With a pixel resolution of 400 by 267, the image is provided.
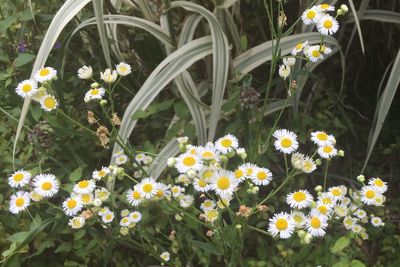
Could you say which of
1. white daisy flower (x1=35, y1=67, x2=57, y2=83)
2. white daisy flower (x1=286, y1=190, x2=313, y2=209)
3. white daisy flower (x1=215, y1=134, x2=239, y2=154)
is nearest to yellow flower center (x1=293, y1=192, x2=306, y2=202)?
white daisy flower (x1=286, y1=190, x2=313, y2=209)

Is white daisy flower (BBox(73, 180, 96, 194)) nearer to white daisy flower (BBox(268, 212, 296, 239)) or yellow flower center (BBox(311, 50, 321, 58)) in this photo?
white daisy flower (BBox(268, 212, 296, 239))

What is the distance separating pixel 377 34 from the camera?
4.38 ft

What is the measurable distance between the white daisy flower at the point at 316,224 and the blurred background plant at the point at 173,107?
0.19m

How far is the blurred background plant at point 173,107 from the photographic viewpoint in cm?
99

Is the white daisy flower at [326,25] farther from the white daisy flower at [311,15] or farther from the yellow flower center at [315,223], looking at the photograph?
the yellow flower center at [315,223]

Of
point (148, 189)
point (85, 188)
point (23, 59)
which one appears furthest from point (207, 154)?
point (23, 59)

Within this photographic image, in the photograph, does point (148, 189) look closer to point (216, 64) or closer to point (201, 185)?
point (201, 185)

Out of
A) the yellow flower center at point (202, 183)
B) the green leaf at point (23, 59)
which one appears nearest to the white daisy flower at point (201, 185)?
the yellow flower center at point (202, 183)

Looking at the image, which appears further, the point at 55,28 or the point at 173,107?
the point at 173,107

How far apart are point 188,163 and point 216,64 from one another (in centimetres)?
34

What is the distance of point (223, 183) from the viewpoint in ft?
2.16

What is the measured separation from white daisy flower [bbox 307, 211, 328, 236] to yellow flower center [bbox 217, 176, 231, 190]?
15 cm

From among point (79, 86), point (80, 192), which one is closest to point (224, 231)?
point (80, 192)

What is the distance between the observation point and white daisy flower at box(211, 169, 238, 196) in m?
0.65
